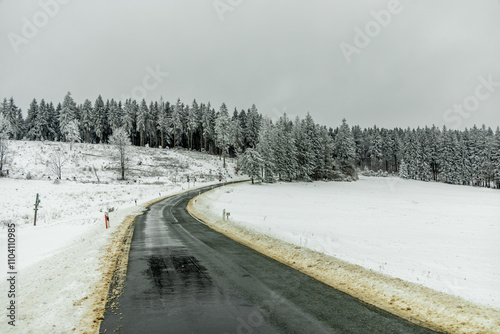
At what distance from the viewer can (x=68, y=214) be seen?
26.2 metres

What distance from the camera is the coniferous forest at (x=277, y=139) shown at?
62444 mm

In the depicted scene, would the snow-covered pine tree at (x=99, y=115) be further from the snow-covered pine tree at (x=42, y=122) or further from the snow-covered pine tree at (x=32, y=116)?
the snow-covered pine tree at (x=32, y=116)

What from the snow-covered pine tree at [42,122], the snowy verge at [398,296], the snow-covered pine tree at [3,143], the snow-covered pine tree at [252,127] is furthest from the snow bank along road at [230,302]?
the snow-covered pine tree at [42,122]

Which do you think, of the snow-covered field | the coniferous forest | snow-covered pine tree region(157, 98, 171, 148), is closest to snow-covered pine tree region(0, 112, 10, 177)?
the snow-covered field

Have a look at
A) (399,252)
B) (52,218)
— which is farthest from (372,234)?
(52,218)

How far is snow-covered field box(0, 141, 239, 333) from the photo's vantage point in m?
5.99

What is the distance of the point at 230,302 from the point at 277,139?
57047 millimetres

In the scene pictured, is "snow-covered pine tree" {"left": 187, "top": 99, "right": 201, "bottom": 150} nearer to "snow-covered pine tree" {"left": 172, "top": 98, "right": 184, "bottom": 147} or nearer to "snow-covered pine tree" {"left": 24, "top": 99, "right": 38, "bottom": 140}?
"snow-covered pine tree" {"left": 172, "top": 98, "right": 184, "bottom": 147}

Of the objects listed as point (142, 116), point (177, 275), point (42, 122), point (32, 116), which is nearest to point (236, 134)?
point (142, 116)

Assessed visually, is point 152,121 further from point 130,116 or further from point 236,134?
point 236,134

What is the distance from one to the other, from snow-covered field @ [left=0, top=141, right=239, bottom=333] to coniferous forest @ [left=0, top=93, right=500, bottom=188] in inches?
511

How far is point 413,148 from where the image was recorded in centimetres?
8706

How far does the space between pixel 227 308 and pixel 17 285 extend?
6314 millimetres

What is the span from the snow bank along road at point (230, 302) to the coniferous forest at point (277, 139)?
4698cm
